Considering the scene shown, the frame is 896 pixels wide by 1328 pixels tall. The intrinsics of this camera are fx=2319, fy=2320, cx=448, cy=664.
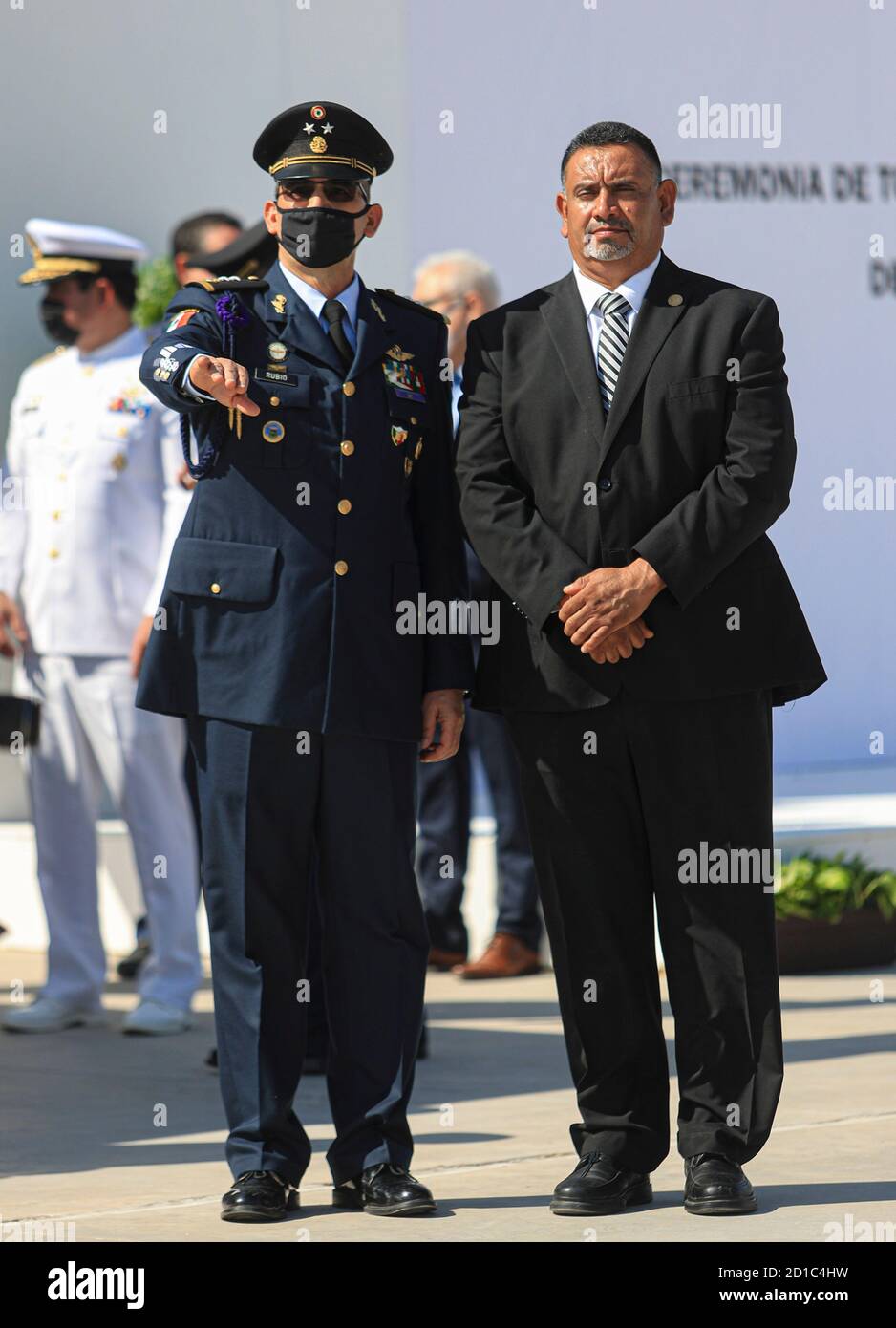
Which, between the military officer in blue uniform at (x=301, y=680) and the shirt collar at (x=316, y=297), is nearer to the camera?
the military officer in blue uniform at (x=301, y=680)

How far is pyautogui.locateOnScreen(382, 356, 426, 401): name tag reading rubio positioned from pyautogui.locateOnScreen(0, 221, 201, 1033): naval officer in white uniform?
2233mm

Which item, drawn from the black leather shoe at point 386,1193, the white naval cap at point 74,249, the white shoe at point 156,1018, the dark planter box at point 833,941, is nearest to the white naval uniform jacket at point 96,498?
the white naval cap at point 74,249

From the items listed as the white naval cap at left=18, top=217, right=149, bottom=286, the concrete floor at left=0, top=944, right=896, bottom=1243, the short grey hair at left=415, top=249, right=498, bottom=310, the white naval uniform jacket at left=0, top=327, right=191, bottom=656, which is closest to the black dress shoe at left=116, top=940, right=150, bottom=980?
the concrete floor at left=0, top=944, right=896, bottom=1243

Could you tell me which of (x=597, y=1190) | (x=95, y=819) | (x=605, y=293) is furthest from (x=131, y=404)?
(x=597, y=1190)

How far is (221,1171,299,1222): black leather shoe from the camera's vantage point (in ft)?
13.2

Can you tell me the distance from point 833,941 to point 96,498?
2753 mm

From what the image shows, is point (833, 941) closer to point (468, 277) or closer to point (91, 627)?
point (468, 277)

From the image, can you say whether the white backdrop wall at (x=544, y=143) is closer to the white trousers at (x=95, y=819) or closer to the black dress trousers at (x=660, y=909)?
the white trousers at (x=95, y=819)

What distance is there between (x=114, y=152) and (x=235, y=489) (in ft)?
18.4

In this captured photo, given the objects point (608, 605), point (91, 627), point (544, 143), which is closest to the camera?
point (608, 605)

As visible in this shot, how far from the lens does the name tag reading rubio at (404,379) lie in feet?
13.9

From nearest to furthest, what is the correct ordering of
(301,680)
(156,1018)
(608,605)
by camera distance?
(608,605) → (301,680) → (156,1018)

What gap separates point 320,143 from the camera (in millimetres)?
4156
